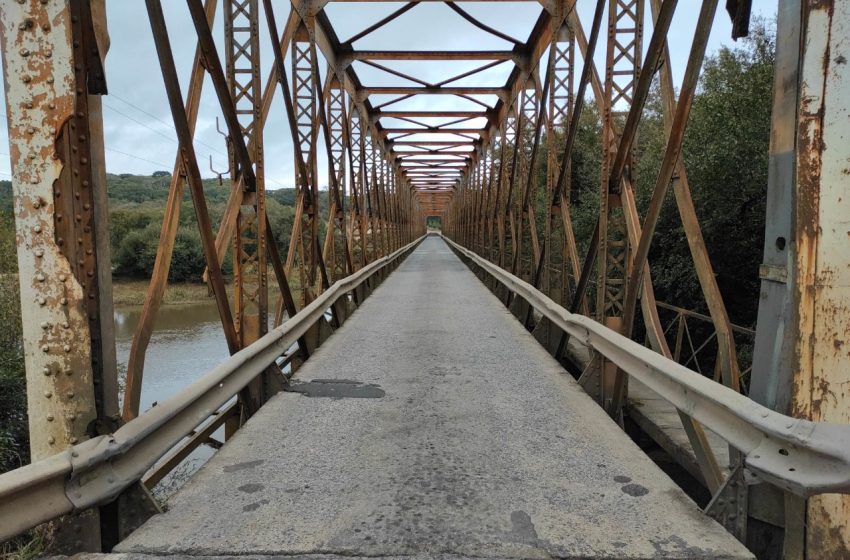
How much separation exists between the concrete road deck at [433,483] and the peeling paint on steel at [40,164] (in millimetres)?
924

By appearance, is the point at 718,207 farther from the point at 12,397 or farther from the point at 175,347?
the point at 175,347

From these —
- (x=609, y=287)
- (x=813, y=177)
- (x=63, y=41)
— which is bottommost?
(x=609, y=287)

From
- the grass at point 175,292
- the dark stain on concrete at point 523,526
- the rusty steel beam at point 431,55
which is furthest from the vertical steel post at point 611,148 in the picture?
the grass at point 175,292

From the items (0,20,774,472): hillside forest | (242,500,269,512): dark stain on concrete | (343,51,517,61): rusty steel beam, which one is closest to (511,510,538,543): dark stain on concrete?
(242,500,269,512): dark stain on concrete

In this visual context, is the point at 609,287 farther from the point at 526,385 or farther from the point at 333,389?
the point at 333,389

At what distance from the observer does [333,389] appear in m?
5.16

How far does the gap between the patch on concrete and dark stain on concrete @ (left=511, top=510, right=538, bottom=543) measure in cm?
229

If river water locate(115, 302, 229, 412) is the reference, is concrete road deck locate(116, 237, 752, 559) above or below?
above

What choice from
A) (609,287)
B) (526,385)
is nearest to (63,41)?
(526,385)

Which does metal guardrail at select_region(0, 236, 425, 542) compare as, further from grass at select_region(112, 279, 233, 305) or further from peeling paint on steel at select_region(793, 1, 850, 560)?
grass at select_region(112, 279, 233, 305)

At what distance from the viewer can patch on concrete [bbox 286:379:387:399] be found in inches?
195

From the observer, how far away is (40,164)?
231 cm

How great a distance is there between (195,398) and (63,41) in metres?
1.80

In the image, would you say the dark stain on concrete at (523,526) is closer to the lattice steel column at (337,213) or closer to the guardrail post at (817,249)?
the guardrail post at (817,249)
